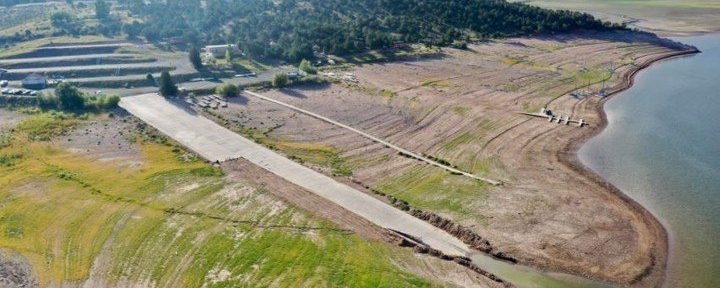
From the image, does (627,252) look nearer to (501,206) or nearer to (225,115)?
(501,206)

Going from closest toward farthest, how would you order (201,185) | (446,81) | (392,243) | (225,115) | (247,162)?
(392,243), (201,185), (247,162), (225,115), (446,81)

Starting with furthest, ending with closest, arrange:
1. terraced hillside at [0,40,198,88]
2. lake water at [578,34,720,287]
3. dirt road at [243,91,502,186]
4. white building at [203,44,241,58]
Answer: white building at [203,44,241,58] → terraced hillside at [0,40,198,88] → dirt road at [243,91,502,186] → lake water at [578,34,720,287]

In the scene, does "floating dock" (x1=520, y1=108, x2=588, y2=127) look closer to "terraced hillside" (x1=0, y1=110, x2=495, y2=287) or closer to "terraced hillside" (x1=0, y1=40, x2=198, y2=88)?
"terraced hillside" (x1=0, y1=110, x2=495, y2=287)

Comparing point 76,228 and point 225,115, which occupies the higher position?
point 225,115

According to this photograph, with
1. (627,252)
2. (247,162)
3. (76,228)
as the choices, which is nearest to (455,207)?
(627,252)

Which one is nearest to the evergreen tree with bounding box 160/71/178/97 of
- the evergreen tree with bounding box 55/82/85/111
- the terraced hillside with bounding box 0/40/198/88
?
the terraced hillside with bounding box 0/40/198/88

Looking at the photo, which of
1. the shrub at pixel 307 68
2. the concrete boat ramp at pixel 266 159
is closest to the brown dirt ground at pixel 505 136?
the concrete boat ramp at pixel 266 159

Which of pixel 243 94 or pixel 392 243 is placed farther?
pixel 243 94
